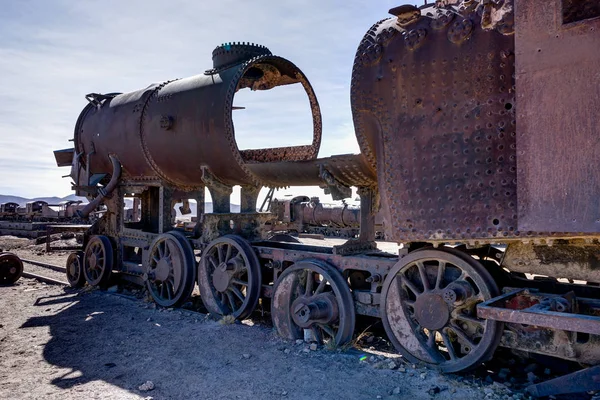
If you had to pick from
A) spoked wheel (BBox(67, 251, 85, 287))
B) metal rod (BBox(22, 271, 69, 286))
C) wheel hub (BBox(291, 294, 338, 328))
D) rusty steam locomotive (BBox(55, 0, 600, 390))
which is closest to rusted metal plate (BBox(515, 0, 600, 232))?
rusty steam locomotive (BBox(55, 0, 600, 390))

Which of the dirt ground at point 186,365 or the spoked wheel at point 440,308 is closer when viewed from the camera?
the dirt ground at point 186,365

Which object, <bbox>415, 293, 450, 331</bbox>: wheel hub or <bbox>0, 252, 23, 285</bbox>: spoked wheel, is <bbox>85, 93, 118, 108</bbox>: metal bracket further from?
<bbox>415, 293, 450, 331</bbox>: wheel hub

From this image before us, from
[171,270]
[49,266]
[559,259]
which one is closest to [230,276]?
[171,270]

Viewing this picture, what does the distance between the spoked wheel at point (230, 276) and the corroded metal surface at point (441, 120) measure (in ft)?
8.19

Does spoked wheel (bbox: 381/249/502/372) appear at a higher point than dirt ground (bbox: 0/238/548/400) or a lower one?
higher

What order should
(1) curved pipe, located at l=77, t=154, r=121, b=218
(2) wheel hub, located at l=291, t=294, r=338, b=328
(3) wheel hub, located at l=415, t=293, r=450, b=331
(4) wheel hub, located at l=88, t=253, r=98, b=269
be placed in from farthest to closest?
(4) wheel hub, located at l=88, t=253, r=98, b=269 → (1) curved pipe, located at l=77, t=154, r=121, b=218 → (2) wheel hub, located at l=291, t=294, r=338, b=328 → (3) wheel hub, located at l=415, t=293, r=450, b=331

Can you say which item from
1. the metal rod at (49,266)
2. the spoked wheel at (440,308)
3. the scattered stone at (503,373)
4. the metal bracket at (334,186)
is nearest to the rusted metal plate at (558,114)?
the spoked wheel at (440,308)

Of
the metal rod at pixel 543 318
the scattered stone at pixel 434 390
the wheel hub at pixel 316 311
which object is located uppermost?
the metal rod at pixel 543 318

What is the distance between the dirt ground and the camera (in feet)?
13.2

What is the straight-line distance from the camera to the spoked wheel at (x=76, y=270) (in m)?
9.46

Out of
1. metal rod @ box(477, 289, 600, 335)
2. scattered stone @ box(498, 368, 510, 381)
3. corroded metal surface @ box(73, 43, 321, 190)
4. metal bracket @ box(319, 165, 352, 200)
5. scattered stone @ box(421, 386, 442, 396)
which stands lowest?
scattered stone @ box(498, 368, 510, 381)

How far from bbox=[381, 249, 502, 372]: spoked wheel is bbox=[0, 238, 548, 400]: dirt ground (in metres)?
0.22

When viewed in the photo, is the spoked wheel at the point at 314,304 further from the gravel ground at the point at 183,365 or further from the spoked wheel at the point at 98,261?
the spoked wheel at the point at 98,261

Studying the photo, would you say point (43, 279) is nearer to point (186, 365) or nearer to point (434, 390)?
point (186, 365)
